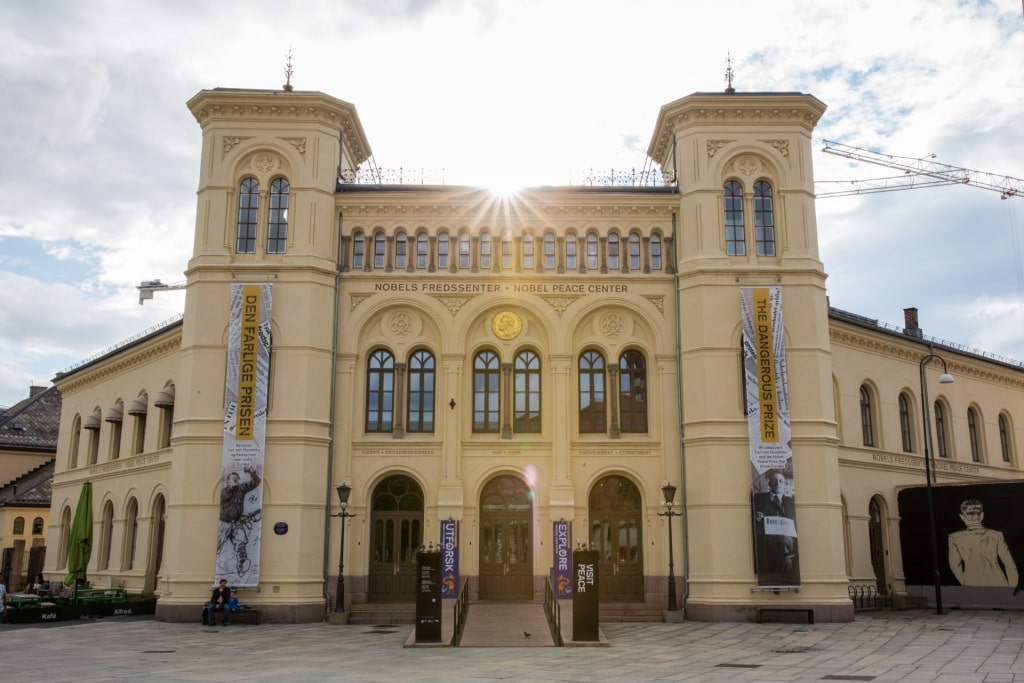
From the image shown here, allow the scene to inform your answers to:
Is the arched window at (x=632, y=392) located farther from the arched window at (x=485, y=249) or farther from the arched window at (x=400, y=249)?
the arched window at (x=400, y=249)

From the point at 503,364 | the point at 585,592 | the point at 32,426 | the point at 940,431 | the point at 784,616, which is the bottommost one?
the point at 784,616

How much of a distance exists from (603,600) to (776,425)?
7.67m

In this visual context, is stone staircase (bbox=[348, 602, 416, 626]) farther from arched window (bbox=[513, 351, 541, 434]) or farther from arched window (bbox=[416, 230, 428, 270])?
arched window (bbox=[416, 230, 428, 270])

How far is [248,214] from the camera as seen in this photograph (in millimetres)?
31656

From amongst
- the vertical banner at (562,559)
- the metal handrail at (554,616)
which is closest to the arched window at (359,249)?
the vertical banner at (562,559)

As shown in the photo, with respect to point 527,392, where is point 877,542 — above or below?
below

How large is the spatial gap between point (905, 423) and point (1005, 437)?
853 cm

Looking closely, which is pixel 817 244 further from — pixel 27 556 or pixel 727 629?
pixel 27 556

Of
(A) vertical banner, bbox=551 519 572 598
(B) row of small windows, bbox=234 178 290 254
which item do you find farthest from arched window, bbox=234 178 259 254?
(A) vertical banner, bbox=551 519 572 598

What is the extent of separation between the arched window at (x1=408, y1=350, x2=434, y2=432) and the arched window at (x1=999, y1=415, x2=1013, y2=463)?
2752cm

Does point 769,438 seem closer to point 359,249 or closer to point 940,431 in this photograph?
point 359,249

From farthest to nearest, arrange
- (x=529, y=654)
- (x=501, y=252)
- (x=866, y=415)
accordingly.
Answer: (x=866, y=415)
(x=501, y=252)
(x=529, y=654)

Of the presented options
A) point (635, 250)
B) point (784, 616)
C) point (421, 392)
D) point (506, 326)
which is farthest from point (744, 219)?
point (784, 616)

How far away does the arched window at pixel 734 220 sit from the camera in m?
31.8
